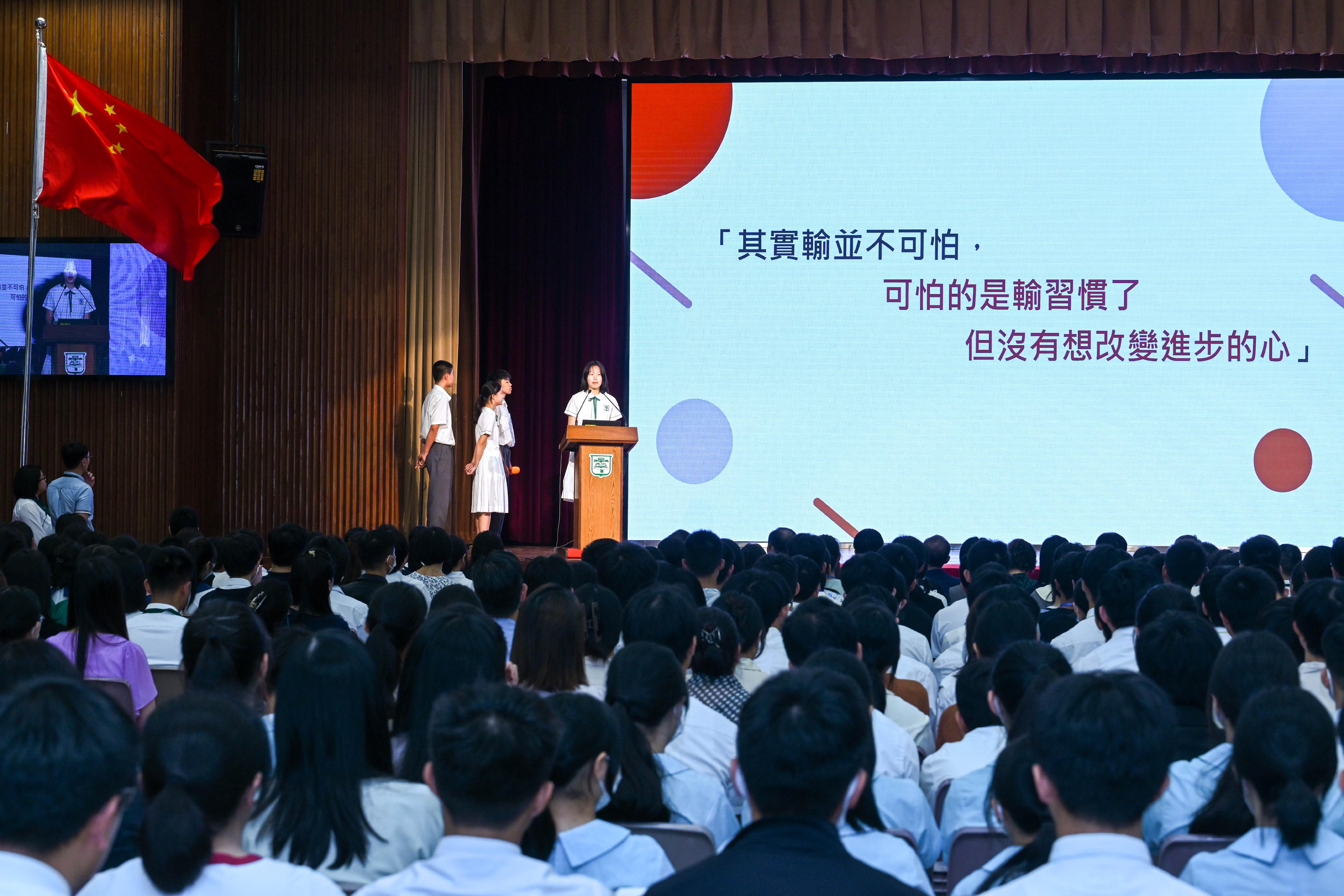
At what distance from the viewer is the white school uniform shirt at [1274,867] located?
155 centimetres

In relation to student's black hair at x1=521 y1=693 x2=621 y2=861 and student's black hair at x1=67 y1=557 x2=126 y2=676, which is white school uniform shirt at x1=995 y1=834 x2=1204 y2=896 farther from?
student's black hair at x1=67 y1=557 x2=126 y2=676

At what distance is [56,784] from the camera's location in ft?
4.04

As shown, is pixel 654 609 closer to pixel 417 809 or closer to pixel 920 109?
pixel 417 809

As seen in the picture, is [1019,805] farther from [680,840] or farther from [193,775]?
[193,775]

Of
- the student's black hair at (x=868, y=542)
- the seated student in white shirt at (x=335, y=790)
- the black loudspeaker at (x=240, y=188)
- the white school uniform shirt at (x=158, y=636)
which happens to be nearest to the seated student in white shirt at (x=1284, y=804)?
the seated student in white shirt at (x=335, y=790)

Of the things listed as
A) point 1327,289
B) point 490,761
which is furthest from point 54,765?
point 1327,289

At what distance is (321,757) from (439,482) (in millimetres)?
6060

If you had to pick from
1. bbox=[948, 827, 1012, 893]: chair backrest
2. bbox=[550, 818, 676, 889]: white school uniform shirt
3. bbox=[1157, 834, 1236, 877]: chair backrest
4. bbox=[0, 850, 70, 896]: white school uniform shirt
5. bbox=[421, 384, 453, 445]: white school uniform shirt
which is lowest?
bbox=[948, 827, 1012, 893]: chair backrest

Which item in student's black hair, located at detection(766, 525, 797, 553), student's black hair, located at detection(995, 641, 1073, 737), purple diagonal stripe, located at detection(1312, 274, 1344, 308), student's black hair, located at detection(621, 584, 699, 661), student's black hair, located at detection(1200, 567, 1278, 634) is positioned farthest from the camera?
purple diagonal stripe, located at detection(1312, 274, 1344, 308)

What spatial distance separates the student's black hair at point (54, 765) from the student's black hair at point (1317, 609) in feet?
7.57

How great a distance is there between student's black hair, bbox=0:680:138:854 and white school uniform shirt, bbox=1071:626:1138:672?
2.14 m

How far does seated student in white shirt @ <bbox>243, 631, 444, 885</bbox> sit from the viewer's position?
1.67 m

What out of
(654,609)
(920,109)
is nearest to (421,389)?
(920,109)

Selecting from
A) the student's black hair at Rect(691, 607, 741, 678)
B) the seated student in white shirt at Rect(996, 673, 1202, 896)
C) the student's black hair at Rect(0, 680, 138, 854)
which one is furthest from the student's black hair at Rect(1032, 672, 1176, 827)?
the student's black hair at Rect(691, 607, 741, 678)
